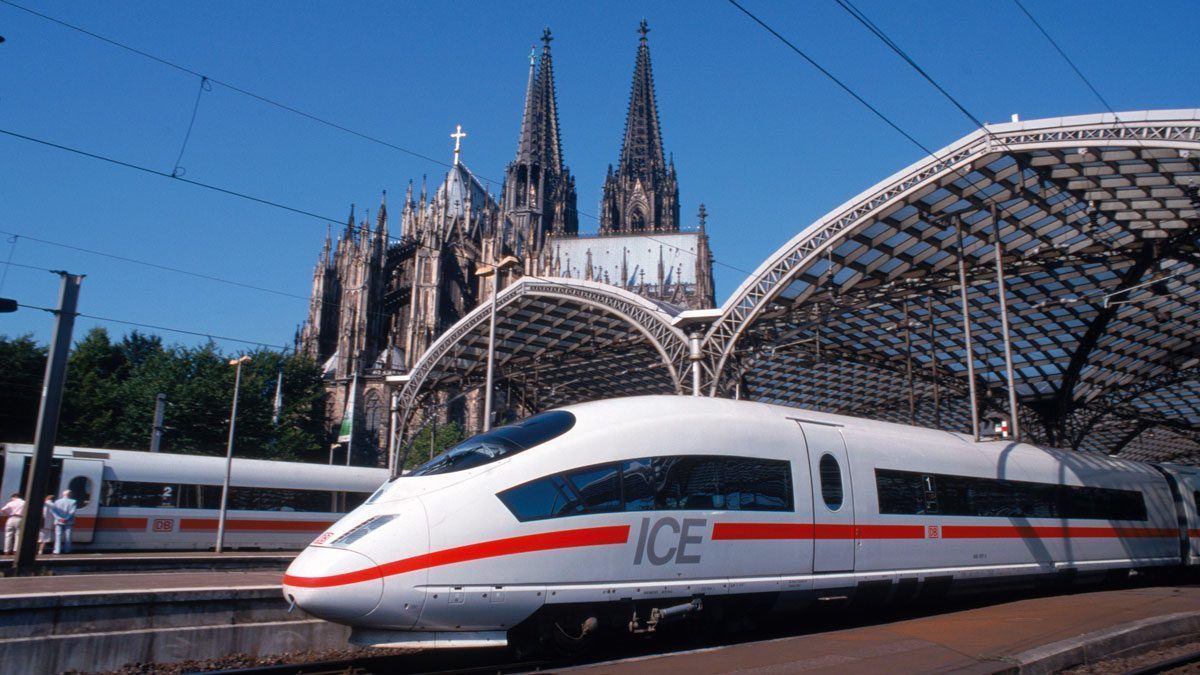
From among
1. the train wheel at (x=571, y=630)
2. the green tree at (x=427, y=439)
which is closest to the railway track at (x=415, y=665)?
the train wheel at (x=571, y=630)

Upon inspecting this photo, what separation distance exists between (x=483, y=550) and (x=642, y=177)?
11455 centimetres

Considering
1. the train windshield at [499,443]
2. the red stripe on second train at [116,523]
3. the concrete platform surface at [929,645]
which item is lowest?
the concrete platform surface at [929,645]

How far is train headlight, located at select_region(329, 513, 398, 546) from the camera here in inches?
364

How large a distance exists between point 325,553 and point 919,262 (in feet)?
101

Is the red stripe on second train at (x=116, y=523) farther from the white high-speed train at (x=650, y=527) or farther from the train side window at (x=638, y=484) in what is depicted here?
the train side window at (x=638, y=484)

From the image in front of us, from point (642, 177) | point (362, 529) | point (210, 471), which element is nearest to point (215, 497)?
point (210, 471)

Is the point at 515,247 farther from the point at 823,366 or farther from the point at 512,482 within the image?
the point at 512,482

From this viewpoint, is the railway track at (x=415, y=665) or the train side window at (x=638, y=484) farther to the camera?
the train side window at (x=638, y=484)

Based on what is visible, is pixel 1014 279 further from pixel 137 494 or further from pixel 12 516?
pixel 12 516

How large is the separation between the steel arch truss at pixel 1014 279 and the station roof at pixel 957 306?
94mm

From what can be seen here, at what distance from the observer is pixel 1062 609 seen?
1415 cm

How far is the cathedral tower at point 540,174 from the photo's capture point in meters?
112

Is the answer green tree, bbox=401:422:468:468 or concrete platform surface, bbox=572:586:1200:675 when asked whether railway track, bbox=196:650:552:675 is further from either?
green tree, bbox=401:422:468:468

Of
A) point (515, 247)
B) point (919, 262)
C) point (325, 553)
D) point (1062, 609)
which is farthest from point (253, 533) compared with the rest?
point (515, 247)
